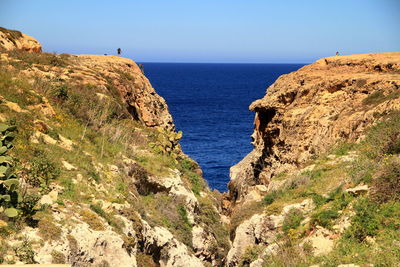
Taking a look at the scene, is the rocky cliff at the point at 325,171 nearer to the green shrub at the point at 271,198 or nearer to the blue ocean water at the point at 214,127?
the green shrub at the point at 271,198

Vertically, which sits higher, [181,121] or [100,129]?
[100,129]

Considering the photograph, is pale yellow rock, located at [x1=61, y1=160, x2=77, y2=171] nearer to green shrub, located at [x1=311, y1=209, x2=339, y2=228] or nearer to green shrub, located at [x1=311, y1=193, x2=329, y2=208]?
green shrub, located at [x1=311, y1=209, x2=339, y2=228]

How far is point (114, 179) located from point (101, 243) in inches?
236

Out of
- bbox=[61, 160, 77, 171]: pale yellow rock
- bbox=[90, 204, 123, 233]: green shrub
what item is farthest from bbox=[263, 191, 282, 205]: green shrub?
bbox=[61, 160, 77, 171]: pale yellow rock

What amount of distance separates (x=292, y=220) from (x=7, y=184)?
442 inches

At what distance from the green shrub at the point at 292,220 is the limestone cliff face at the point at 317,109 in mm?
7580

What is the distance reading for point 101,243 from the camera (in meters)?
15.8

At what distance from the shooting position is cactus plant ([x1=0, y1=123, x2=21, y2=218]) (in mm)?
13525

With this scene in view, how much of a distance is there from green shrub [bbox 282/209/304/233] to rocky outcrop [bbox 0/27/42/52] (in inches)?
1006

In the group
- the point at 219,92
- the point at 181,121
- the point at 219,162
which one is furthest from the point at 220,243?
the point at 219,92

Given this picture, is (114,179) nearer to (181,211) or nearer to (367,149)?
(181,211)

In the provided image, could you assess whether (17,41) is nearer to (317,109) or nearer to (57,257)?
(317,109)

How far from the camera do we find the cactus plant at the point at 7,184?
44.4ft

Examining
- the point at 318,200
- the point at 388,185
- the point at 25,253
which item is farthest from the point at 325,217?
the point at 25,253
